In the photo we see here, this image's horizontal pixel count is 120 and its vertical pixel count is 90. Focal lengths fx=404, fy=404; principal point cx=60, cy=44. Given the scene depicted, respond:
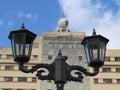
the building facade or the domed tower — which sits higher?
the domed tower

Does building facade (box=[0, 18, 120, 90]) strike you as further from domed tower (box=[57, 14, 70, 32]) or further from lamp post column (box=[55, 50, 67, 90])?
lamp post column (box=[55, 50, 67, 90])

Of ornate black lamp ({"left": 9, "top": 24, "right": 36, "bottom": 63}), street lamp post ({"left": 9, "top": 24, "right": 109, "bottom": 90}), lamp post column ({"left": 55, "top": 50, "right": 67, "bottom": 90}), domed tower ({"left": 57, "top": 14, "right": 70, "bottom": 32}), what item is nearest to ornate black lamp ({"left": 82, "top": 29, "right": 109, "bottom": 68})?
street lamp post ({"left": 9, "top": 24, "right": 109, "bottom": 90})

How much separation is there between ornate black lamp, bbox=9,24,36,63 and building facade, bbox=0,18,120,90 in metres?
63.1

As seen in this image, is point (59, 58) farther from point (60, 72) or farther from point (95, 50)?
point (95, 50)

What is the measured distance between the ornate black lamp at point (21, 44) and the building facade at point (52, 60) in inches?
2483

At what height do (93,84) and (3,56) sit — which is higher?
(3,56)

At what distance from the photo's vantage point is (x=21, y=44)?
34.6 ft

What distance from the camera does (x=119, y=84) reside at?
246 feet

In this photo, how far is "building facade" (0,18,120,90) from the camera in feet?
242

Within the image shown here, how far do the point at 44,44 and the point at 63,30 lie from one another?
7746 millimetres

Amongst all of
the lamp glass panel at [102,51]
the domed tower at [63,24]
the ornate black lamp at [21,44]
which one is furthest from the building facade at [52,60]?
the lamp glass panel at [102,51]

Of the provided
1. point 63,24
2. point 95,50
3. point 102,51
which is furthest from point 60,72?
point 63,24

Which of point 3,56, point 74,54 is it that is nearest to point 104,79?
point 74,54

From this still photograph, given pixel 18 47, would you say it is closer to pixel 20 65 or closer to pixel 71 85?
pixel 20 65
